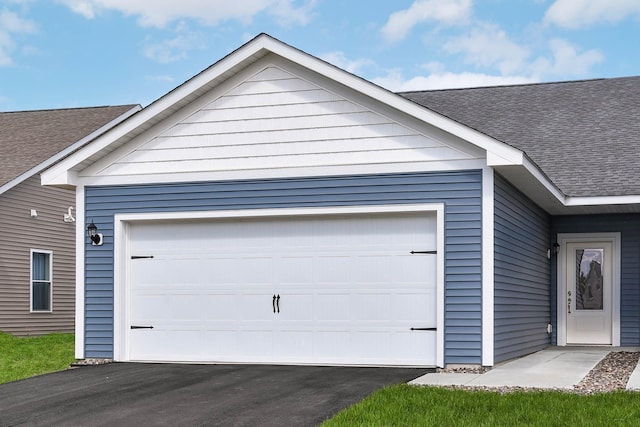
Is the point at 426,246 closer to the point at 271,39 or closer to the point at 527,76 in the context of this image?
the point at 271,39

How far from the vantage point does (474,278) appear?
1148 cm

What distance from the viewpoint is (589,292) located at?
16750 mm

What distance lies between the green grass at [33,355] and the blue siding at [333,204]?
98 centimetres

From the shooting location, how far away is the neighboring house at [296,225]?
457 inches

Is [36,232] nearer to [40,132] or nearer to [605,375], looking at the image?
[40,132]

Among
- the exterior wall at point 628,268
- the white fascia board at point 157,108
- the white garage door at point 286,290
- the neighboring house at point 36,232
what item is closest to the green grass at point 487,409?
the white garage door at point 286,290

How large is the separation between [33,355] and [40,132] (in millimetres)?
8586

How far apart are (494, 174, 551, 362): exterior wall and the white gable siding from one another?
1280 millimetres

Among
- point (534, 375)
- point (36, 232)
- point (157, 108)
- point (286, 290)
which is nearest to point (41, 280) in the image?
point (36, 232)

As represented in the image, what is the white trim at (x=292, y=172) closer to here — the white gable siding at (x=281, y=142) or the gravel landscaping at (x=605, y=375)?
the white gable siding at (x=281, y=142)

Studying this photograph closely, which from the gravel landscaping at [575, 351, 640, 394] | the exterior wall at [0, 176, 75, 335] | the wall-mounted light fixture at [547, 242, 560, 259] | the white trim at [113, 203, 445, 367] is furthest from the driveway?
the exterior wall at [0, 176, 75, 335]

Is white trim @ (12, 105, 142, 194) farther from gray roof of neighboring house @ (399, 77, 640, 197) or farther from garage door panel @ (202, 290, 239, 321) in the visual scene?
garage door panel @ (202, 290, 239, 321)

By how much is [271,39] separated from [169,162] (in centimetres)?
230

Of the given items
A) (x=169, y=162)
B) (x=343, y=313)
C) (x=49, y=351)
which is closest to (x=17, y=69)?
(x=49, y=351)
